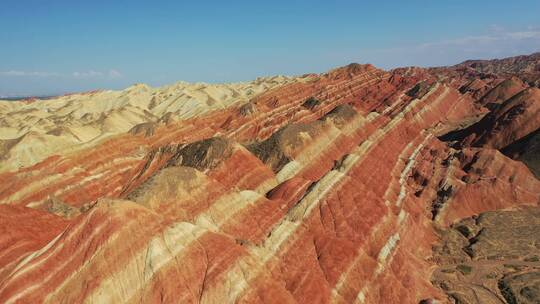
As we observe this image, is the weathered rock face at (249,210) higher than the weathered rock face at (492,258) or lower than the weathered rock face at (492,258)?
higher

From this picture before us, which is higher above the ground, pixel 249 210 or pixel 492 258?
pixel 249 210

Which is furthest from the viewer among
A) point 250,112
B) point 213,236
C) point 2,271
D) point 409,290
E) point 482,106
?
point 482,106

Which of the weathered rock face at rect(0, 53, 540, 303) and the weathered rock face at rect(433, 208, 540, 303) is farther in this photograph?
the weathered rock face at rect(433, 208, 540, 303)

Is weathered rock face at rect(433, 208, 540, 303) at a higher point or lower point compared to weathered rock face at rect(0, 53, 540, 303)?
lower

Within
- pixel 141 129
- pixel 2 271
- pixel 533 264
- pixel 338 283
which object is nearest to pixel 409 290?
pixel 338 283

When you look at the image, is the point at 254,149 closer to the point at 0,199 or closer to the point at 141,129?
the point at 141,129

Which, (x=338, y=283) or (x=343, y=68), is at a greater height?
(x=343, y=68)

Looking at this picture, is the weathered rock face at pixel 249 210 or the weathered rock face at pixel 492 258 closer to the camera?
the weathered rock face at pixel 249 210

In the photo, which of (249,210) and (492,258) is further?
(492,258)
